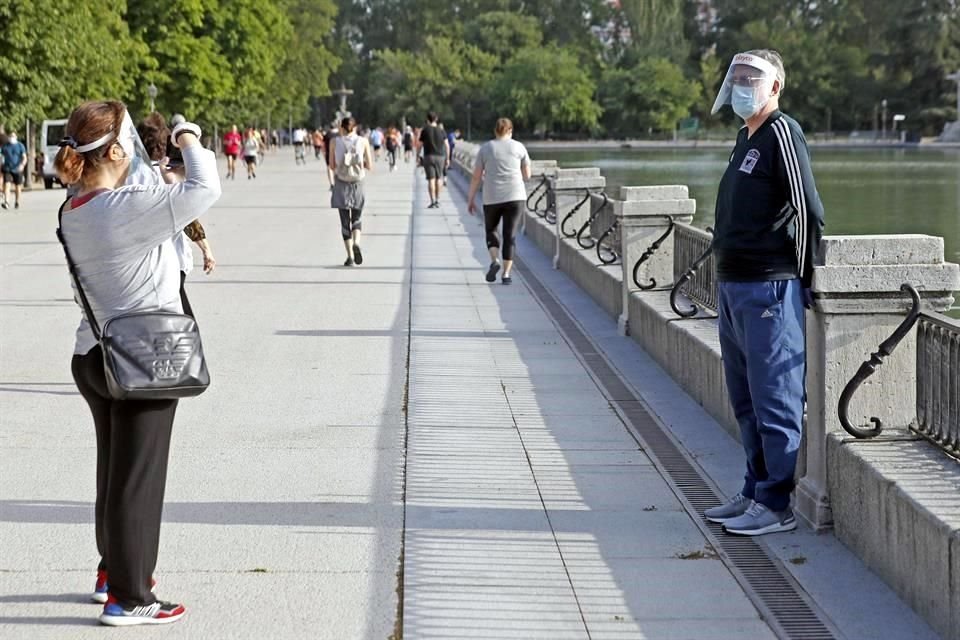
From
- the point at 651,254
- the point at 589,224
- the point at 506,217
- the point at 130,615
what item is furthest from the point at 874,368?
the point at 589,224

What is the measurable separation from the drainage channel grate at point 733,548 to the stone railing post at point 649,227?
5.97 feet

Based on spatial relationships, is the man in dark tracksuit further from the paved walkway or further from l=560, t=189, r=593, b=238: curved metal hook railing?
l=560, t=189, r=593, b=238: curved metal hook railing

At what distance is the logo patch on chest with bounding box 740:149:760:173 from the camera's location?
626 cm

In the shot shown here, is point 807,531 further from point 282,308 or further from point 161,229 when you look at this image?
point 282,308

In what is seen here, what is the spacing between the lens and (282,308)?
47.3ft

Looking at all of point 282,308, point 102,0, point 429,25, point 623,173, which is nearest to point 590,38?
point 429,25

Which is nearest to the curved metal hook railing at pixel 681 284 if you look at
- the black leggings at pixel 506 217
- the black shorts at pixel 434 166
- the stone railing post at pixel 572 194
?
the black leggings at pixel 506 217

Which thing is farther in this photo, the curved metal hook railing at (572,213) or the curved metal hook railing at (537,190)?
the curved metal hook railing at (537,190)

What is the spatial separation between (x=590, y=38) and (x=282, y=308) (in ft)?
448

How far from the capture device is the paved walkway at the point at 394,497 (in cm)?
545

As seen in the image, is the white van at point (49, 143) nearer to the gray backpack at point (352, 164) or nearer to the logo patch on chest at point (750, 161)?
the gray backpack at point (352, 164)

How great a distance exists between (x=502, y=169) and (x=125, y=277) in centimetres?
1114

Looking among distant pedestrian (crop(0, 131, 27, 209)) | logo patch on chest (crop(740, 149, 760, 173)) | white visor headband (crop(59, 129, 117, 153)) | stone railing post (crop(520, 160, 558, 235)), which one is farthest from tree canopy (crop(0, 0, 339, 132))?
white visor headband (crop(59, 129, 117, 153))

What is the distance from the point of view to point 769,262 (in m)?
6.30
